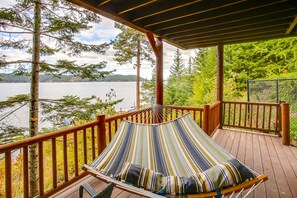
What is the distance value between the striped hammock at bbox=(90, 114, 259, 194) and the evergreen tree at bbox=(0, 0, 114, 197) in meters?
4.30

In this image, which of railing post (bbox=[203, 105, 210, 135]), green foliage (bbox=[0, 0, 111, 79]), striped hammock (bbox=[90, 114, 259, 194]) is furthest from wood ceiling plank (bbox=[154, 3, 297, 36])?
green foliage (bbox=[0, 0, 111, 79])

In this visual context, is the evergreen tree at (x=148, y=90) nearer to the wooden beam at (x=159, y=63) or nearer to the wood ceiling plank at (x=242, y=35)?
the wood ceiling plank at (x=242, y=35)

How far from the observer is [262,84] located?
6.39 meters

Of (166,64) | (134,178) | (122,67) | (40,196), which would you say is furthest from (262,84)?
(166,64)

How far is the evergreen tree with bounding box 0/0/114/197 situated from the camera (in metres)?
4.86

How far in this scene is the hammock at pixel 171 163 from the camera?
1.43m

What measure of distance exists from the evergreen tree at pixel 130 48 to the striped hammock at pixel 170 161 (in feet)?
34.3

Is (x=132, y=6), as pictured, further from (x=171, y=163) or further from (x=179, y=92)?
(x=179, y=92)

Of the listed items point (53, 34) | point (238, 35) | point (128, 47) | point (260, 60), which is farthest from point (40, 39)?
point (260, 60)

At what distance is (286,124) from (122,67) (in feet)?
38.0

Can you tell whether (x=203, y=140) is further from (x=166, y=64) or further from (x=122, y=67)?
(x=166, y=64)

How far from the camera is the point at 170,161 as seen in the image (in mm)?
2072

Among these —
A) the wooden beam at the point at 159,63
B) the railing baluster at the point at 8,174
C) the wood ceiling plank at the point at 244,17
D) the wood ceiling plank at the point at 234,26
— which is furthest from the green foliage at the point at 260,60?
the railing baluster at the point at 8,174

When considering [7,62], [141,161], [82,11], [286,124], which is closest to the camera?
[141,161]
